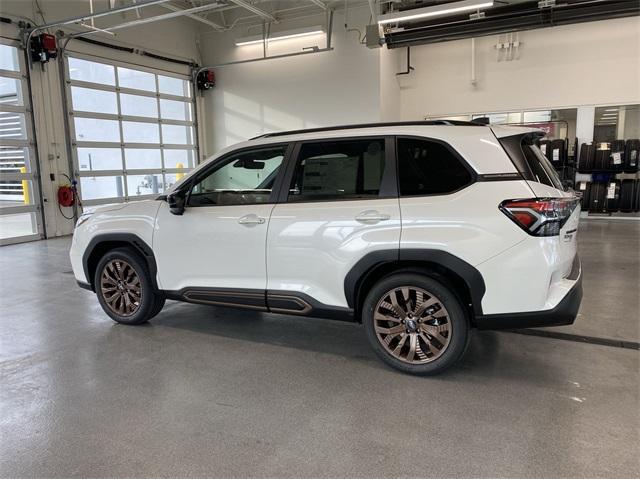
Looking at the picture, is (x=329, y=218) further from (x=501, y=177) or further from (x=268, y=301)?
(x=501, y=177)

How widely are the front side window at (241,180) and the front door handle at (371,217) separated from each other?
749mm

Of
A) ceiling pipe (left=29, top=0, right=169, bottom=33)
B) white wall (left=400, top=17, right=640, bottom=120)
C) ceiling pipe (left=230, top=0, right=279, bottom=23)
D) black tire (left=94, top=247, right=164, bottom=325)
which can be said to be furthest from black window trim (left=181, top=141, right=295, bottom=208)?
white wall (left=400, top=17, right=640, bottom=120)

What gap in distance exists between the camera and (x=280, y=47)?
40.3ft

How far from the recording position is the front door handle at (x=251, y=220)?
329cm

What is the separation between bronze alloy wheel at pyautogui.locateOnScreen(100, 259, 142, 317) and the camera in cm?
399

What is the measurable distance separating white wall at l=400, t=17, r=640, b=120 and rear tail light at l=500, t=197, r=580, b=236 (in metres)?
10.0

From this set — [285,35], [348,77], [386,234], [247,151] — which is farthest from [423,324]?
[285,35]

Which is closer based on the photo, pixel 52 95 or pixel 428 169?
pixel 428 169

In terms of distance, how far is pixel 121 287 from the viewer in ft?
13.3

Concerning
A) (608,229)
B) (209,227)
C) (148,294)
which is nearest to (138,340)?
(148,294)

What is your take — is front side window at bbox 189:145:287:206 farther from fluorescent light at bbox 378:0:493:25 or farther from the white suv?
fluorescent light at bbox 378:0:493:25

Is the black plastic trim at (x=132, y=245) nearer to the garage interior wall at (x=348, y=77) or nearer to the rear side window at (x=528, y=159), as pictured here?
the rear side window at (x=528, y=159)

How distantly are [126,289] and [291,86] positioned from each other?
9.39 meters

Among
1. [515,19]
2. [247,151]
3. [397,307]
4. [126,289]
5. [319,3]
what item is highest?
[319,3]
